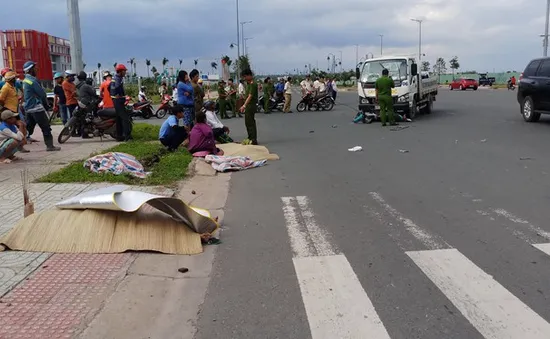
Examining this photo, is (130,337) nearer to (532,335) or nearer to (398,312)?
(398,312)

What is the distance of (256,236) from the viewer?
18.9 feet

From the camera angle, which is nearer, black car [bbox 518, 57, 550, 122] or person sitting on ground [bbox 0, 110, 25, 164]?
person sitting on ground [bbox 0, 110, 25, 164]

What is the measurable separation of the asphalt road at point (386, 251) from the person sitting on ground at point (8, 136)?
4435 mm

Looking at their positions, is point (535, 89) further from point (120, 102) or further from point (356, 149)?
point (120, 102)

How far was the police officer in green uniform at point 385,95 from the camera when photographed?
17406 millimetres

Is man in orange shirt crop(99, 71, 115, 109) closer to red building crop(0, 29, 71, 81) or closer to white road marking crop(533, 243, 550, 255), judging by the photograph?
white road marking crop(533, 243, 550, 255)

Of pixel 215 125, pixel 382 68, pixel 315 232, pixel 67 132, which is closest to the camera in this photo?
pixel 315 232

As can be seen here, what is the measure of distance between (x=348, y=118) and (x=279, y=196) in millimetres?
14818

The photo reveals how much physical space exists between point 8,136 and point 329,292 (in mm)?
8068

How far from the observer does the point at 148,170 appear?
9711 mm

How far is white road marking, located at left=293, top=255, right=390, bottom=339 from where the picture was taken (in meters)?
3.54

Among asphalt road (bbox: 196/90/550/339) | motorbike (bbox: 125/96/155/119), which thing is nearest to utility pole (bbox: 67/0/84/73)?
asphalt road (bbox: 196/90/550/339)

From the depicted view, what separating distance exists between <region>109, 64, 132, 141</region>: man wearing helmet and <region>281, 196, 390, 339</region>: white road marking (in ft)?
28.7

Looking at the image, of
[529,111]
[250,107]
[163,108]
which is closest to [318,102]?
[163,108]
